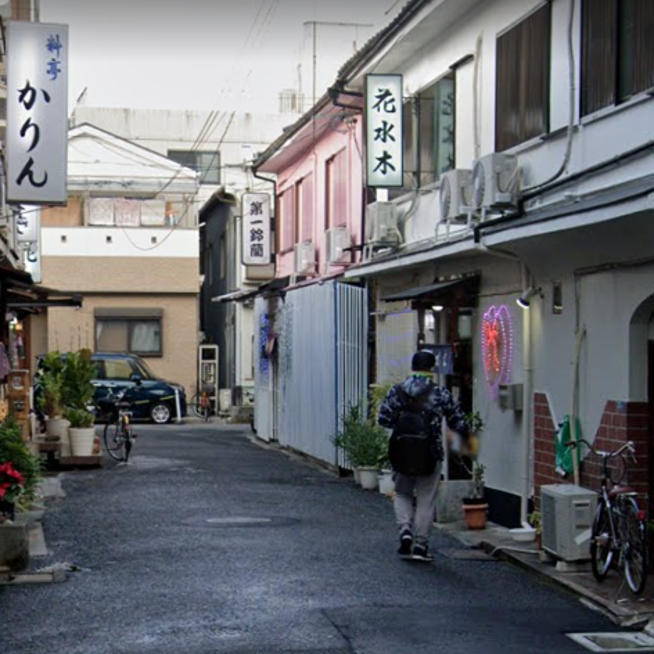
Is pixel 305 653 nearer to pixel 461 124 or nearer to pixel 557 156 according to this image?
pixel 557 156

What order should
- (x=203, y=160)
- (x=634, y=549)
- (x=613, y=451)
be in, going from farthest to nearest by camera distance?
(x=203, y=160)
(x=613, y=451)
(x=634, y=549)

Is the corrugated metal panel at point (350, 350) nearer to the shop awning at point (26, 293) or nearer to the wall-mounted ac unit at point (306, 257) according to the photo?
the shop awning at point (26, 293)

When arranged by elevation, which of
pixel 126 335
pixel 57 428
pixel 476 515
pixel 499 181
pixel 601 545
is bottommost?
pixel 476 515

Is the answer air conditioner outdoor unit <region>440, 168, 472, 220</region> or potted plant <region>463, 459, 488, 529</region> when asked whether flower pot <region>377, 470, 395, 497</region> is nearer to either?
potted plant <region>463, 459, 488, 529</region>

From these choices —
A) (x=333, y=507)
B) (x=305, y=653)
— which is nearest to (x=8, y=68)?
(x=333, y=507)

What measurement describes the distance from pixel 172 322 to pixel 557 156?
3020 centimetres

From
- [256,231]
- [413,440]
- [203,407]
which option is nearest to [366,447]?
[413,440]

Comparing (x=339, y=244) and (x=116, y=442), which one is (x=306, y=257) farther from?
(x=116, y=442)

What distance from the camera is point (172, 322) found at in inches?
1660

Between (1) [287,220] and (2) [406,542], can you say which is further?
(1) [287,220]

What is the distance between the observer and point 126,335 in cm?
4203

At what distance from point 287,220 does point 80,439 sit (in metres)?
10.2

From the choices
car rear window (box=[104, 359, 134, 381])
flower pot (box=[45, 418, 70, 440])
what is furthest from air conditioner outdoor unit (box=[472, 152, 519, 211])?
car rear window (box=[104, 359, 134, 381])

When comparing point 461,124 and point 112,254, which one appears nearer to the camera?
point 461,124
